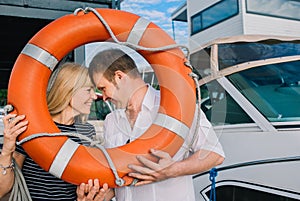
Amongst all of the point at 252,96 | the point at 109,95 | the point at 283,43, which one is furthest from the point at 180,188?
the point at 283,43

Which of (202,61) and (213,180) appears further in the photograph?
(202,61)

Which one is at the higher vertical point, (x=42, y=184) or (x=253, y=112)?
(x=253, y=112)

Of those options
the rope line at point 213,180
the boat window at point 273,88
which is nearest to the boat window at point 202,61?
the boat window at point 273,88

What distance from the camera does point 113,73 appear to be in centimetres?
134

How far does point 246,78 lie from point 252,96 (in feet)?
0.37

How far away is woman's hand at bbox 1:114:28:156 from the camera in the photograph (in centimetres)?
124

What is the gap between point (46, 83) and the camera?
138 centimetres

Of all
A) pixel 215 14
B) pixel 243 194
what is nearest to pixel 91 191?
pixel 243 194

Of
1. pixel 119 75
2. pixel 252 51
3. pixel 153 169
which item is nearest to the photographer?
pixel 153 169

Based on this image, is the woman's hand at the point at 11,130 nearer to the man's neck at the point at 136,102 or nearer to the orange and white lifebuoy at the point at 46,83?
the orange and white lifebuoy at the point at 46,83

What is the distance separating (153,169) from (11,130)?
0.51 metres

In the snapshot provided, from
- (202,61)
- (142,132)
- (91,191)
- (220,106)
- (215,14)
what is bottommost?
(91,191)

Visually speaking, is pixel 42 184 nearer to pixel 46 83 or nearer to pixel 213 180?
pixel 46 83

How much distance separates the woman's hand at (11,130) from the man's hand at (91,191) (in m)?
0.28
